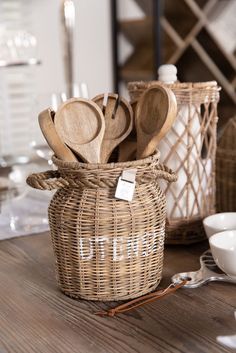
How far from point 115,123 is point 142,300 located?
0.28 meters

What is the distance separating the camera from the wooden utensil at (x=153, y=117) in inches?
33.7

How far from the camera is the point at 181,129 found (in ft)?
3.50

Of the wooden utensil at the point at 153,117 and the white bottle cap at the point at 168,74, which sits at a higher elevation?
the white bottle cap at the point at 168,74

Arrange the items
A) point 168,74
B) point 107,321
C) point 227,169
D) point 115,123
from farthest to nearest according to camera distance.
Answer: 1. point 227,169
2. point 168,74
3. point 115,123
4. point 107,321

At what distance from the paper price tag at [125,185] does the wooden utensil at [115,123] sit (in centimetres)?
10

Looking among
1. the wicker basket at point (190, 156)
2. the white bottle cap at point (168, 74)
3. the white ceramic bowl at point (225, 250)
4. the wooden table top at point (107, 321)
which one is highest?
the white bottle cap at point (168, 74)

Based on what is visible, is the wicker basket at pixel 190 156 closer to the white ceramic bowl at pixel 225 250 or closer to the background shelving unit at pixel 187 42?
the white ceramic bowl at pixel 225 250

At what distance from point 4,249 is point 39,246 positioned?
7 cm

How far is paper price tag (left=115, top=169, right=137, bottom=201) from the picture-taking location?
0.84m

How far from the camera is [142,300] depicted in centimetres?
87

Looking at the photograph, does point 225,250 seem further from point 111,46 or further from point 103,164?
point 111,46

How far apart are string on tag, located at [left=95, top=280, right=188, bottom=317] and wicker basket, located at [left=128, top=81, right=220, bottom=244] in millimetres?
196

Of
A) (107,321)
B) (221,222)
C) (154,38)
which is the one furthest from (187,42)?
(107,321)

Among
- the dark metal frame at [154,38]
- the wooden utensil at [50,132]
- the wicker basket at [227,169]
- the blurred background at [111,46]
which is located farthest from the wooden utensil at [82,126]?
the dark metal frame at [154,38]
